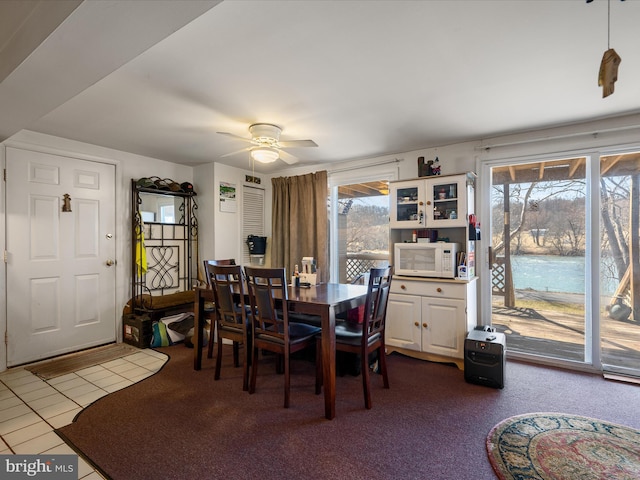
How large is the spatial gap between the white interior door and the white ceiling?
19.9 inches

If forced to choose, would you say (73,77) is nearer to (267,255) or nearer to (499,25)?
(499,25)

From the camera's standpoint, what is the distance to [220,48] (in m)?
1.83

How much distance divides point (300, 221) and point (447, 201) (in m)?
1.95

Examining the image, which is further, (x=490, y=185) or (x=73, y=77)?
(x=490, y=185)

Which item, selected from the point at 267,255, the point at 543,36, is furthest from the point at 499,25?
Result: the point at 267,255

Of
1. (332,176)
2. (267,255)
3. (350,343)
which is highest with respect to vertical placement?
(332,176)

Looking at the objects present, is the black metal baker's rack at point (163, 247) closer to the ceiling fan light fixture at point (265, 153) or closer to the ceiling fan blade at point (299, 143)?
the ceiling fan light fixture at point (265, 153)

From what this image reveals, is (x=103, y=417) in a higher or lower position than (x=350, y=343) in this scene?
lower

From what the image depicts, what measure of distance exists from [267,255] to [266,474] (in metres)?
3.48

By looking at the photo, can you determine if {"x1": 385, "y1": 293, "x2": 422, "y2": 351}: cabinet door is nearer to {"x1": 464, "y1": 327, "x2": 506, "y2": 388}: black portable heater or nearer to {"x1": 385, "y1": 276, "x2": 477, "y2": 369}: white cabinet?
{"x1": 385, "y1": 276, "x2": 477, "y2": 369}: white cabinet

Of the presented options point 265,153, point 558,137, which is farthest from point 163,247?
point 558,137

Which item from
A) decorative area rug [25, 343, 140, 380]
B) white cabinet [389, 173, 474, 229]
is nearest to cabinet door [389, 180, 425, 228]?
white cabinet [389, 173, 474, 229]

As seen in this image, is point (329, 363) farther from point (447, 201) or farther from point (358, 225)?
point (358, 225)

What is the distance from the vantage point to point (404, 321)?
11.3ft
